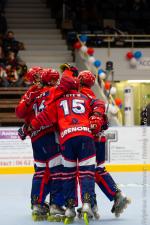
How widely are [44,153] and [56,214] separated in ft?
2.06

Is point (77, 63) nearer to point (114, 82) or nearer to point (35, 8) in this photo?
point (114, 82)

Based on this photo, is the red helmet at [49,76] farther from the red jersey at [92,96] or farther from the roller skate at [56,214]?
the roller skate at [56,214]

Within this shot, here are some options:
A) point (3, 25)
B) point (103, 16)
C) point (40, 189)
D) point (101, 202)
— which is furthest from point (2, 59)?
point (40, 189)

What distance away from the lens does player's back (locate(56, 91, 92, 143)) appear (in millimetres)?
6594

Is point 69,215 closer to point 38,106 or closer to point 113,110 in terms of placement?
point 38,106

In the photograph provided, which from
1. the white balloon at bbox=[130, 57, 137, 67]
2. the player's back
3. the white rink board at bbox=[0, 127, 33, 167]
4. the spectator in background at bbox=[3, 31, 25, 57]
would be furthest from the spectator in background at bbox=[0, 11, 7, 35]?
the player's back

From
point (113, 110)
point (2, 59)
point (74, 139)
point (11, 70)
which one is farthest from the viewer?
point (2, 59)

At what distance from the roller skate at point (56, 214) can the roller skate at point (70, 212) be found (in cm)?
15

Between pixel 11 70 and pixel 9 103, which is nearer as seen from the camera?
pixel 9 103

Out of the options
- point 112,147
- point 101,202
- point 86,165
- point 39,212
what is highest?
point 86,165

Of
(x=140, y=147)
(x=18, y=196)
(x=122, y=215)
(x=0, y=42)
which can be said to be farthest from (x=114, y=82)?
(x=122, y=215)

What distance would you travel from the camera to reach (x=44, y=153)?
23.1ft

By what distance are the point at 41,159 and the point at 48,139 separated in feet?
0.74

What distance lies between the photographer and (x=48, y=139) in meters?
7.02
